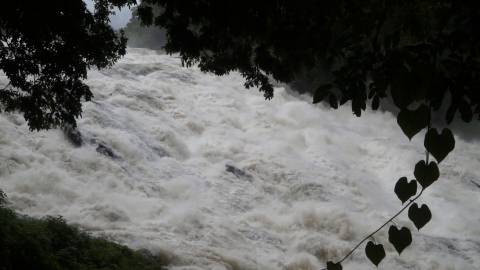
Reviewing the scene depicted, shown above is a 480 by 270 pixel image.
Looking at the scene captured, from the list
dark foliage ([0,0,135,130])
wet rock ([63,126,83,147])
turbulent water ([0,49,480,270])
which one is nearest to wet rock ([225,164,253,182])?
turbulent water ([0,49,480,270])

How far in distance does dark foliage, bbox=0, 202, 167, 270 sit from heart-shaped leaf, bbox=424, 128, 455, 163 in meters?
5.05

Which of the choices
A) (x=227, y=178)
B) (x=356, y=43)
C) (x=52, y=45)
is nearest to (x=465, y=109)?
(x=356, y=43)

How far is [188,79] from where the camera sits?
18844 millimetres

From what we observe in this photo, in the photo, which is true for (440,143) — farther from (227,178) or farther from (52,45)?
(227,178)

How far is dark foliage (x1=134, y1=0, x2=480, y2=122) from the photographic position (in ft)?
2.58

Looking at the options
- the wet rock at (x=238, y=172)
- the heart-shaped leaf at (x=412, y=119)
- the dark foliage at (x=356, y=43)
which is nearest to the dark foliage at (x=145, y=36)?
the wet rock at (x=238, y=172)

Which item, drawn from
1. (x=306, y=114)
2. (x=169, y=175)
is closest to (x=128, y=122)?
(x=169, y=175)

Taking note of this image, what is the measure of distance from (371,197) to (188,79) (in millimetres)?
9289

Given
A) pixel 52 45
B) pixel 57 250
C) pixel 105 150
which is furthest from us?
pixel 105 150

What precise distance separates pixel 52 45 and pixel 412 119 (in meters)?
4.58

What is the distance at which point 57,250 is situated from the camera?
6.10 m

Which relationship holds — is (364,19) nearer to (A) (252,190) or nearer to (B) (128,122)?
(A) (252,190)

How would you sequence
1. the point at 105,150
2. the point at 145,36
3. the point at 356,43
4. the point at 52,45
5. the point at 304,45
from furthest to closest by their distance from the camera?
the point at 145,36 < the point at 105,150 < the point at 52,45 < the point at 304,45 < the point at 356,43

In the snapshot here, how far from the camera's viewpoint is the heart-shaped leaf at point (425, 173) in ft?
2.51
